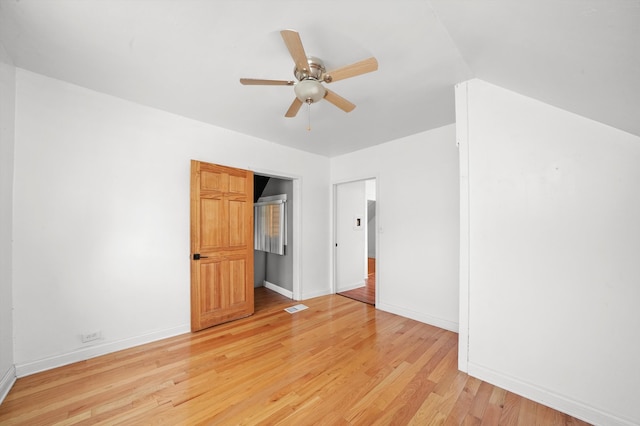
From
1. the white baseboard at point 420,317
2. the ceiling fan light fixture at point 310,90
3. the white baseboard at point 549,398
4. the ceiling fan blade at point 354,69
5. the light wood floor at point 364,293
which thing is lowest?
the light wood floor at point 364,293

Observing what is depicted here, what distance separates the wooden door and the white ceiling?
1067mm

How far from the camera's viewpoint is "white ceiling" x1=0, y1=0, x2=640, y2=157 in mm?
1187

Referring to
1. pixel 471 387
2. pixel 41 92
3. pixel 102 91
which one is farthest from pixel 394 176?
pixel 41 92

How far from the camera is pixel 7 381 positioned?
179 centimetres

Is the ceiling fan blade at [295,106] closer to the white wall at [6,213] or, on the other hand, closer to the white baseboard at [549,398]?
the white wall at [6,213]

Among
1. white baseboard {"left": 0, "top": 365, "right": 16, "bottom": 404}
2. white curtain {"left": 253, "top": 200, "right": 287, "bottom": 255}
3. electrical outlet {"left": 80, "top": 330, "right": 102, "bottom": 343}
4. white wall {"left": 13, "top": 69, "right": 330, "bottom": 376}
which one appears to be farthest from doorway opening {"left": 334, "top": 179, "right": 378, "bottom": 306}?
white baseboard {"left": 0, "top": 365, "right": 16, "bottom": 404}

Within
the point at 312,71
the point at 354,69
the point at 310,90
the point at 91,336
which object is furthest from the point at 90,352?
the point at 354,69

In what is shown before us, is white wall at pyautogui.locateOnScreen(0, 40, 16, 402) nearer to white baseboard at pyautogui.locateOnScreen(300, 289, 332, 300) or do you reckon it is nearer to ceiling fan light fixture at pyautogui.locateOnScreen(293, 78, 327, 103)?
ceiling fan light fixture at pyautogui.locateOnScreen(293, 78, 327, 103)

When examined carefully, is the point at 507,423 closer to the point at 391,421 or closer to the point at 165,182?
the point at 391,421

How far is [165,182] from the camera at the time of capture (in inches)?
107

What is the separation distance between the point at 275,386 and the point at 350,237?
126 inches

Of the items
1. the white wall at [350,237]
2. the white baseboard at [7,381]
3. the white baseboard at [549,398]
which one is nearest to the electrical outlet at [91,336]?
the white baseboard at [7,381]

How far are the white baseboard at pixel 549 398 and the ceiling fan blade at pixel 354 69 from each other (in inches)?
102

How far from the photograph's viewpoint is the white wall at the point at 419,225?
2.96 meters
